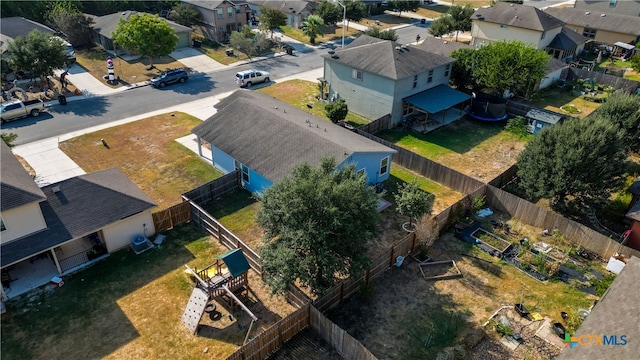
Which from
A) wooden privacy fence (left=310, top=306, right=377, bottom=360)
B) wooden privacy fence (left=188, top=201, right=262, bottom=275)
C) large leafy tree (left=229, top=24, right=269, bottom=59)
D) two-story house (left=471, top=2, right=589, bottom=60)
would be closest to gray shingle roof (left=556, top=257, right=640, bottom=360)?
wooden privacy fence (left=310, top=306, right=377, bottom=360)

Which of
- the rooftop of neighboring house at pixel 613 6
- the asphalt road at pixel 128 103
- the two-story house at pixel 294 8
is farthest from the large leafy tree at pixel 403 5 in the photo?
the asphalt road at pixel 128 103

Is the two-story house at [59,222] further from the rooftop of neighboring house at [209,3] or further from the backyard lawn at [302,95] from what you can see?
the rooftop of neighboring house at [209,3]

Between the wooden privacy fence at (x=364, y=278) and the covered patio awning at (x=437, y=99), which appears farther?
the covered patio awning at (x=437, y=99)

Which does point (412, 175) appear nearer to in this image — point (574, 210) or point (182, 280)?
point (574, 210)

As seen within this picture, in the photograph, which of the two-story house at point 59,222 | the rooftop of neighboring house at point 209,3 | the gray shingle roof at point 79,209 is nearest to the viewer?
the two-story house at point 59,222

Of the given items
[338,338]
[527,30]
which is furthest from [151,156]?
[527,30]

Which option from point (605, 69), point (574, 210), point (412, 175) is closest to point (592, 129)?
point (574, 210)
